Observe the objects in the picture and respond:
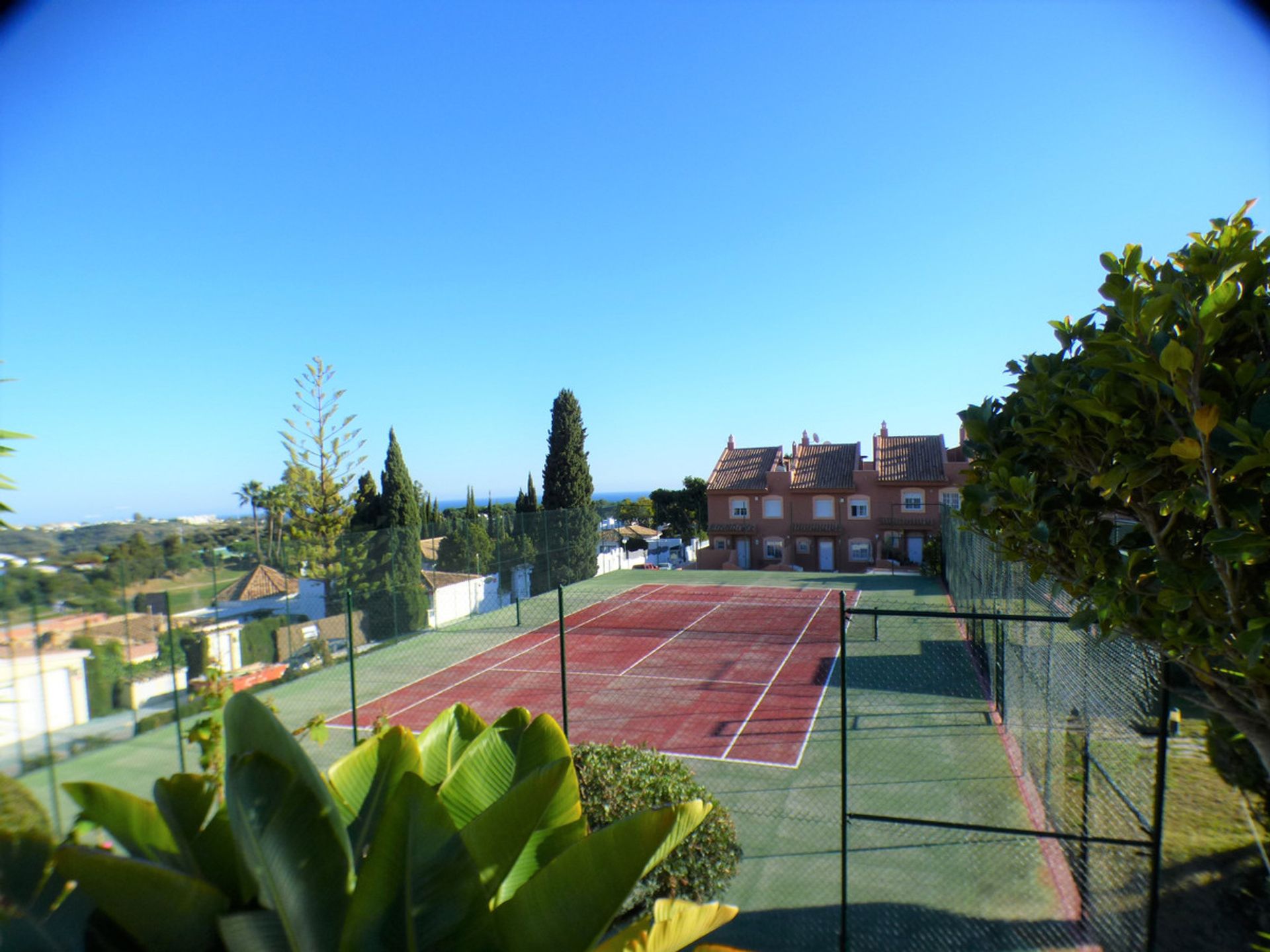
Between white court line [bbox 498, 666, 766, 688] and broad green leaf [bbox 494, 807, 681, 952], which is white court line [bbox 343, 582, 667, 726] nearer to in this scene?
white court line [bbox 498, 666, 766, 688]

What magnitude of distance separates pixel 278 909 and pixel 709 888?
4.05 m

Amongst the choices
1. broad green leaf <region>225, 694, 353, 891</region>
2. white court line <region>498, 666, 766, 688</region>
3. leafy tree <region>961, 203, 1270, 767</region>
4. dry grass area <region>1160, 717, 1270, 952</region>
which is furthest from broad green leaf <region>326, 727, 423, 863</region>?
white court line <region>498, 666, 766, 688</region>

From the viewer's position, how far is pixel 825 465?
35.7 meters

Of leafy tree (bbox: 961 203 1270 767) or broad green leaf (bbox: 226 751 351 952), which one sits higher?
leafy tree (bbox: 961 203 1270 767)

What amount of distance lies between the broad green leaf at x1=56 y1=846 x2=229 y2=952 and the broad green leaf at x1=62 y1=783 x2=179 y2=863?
0.32m

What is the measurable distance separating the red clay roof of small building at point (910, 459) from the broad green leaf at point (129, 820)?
109ft

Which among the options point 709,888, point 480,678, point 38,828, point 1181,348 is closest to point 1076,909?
point 709,888

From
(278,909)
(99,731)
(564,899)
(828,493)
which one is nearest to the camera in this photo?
(278,909)

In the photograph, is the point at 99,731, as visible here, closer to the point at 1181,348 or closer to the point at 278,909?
the point at 278,909

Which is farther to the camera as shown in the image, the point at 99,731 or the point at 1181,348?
the point at 99,731

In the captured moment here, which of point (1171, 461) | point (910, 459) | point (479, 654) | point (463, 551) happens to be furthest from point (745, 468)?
point (1171, 461)

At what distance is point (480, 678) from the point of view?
1441 centimetres

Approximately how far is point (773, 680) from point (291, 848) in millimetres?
12609

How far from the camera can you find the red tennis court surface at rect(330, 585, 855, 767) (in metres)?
10.7
